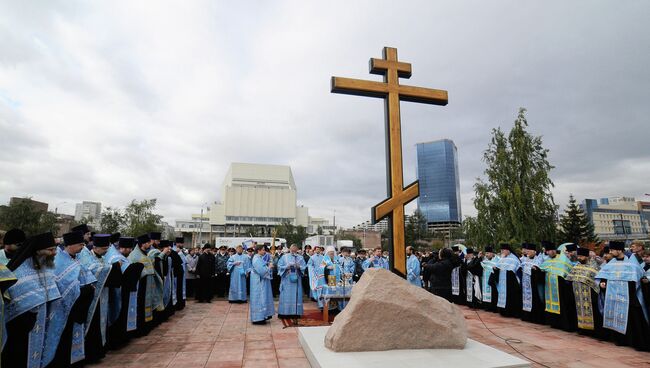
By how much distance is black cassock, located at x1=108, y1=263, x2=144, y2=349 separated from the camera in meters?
6.27

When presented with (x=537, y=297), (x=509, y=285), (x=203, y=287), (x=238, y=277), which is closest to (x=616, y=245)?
(x=537, y=297)

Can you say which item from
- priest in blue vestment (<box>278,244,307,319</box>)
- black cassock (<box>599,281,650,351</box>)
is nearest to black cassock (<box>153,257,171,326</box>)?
priest in blue vestment (<box>278,244,307,319</box>)

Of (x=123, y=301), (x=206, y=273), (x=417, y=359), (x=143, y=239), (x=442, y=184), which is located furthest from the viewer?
(x=442, y=184)

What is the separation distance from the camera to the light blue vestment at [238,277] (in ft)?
38.3

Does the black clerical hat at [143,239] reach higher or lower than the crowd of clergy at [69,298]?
higher

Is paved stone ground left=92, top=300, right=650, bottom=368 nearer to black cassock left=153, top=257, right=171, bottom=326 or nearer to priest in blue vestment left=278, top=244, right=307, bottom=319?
black cassock left=153, top=257, right=171, bottom=326

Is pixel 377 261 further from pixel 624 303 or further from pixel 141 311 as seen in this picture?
pixel 141 311

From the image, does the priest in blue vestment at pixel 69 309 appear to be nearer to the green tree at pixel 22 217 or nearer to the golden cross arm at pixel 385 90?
the golden cross arm at pixel 385 90

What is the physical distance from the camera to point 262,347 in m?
6.35

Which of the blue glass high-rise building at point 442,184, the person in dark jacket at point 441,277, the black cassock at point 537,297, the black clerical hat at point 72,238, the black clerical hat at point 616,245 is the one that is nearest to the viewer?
the black clerical hat at point 72,238

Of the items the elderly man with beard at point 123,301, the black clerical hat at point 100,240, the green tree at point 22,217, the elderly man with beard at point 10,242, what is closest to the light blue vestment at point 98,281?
the black clerical hat at point 100,240

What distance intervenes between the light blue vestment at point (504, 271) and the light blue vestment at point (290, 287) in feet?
17.7

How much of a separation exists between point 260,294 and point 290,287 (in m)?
0.94

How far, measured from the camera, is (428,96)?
6.34 meters
